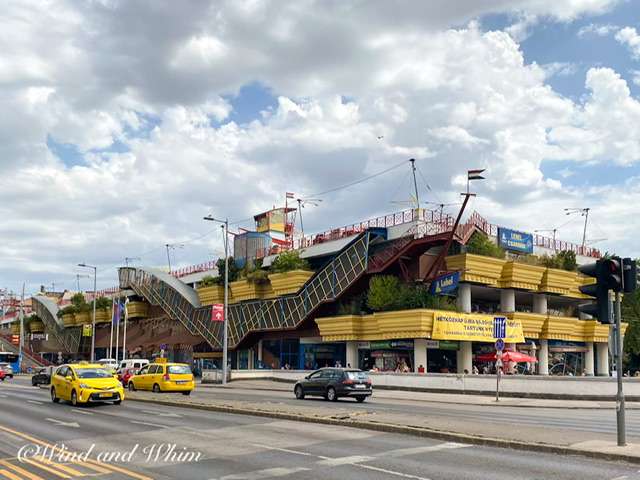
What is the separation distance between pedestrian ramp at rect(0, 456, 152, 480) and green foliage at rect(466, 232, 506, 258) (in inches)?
1633

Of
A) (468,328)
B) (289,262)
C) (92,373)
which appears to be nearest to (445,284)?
(468,328)

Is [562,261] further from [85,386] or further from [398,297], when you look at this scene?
[85,386]

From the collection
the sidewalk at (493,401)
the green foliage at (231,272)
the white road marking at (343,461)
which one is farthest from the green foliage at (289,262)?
the white road marking at (343,461)

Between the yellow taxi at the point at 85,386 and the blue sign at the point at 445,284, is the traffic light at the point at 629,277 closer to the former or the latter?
the yellow taxi at the point at 85,386

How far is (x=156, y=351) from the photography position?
8412cm

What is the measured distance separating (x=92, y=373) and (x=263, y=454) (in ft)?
Result: 50.2

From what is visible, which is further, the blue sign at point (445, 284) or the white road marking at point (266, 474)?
the blue sign at point (445, 284)

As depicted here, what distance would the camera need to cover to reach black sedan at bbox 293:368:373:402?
30.6 metres

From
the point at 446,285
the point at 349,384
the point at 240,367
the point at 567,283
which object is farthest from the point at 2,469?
the point at 240,367

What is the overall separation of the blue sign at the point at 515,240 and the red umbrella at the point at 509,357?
8.72 m

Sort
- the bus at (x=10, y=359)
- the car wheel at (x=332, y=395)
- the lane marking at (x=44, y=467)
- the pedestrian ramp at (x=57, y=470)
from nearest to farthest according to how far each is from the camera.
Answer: the pedestrian ramp at (x=57, y=470), the lane marking at (x=44, y=467), the car wheel at (x=332, y=395), the bus at (x=10, y=359)

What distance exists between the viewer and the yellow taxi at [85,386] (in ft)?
85.0

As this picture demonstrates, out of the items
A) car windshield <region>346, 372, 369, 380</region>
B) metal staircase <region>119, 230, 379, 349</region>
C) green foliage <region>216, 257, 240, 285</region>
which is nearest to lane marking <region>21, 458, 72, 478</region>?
car windshield <region>346, 372, 369, 380</region>

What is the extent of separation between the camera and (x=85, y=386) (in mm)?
25922
